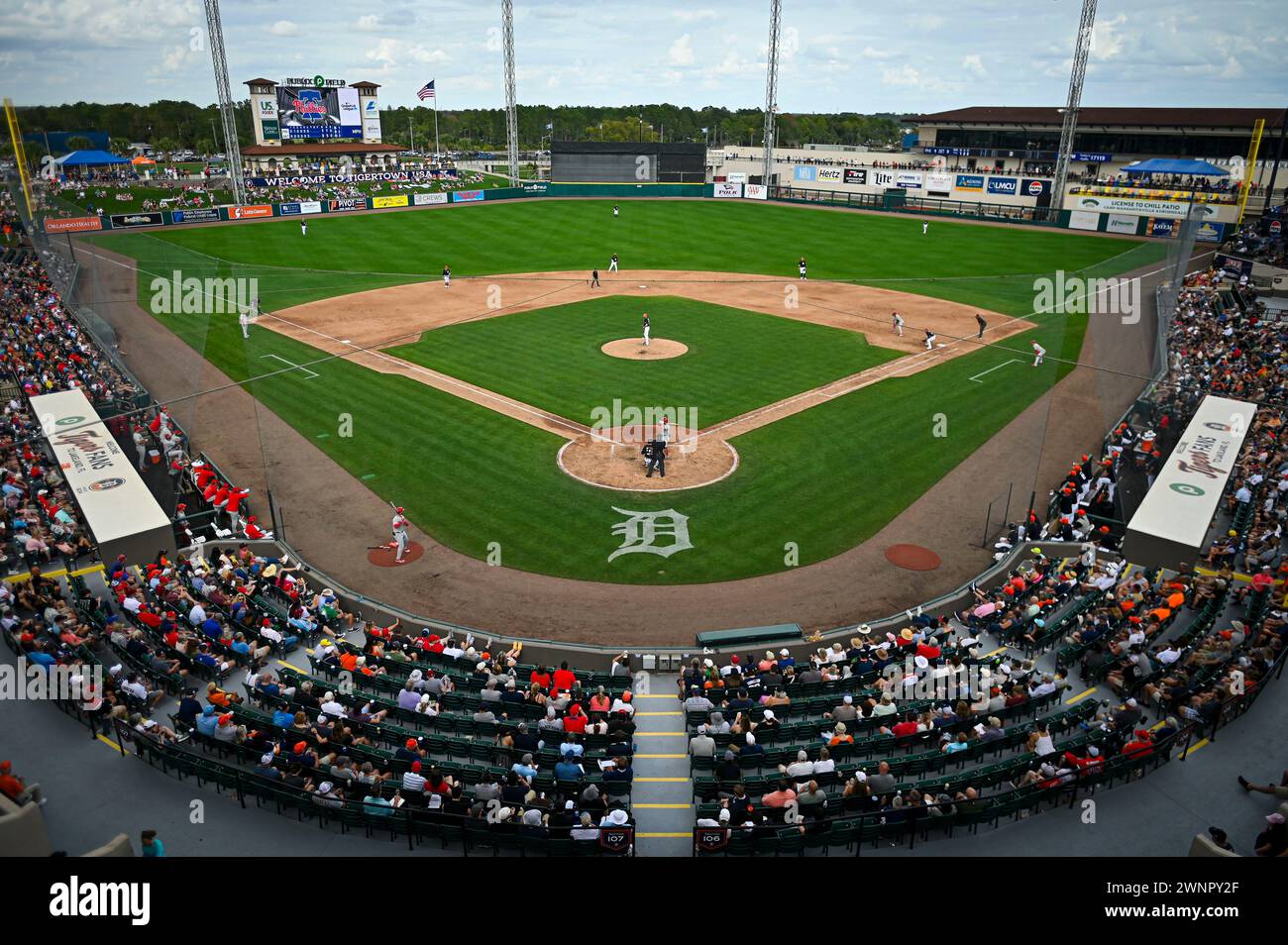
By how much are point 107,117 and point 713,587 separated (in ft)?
555

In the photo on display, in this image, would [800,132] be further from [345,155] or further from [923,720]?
[923,720]

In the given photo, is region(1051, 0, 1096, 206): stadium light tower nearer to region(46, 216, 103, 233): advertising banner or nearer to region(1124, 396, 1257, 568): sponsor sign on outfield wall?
region(1124, 396, 1257, 568): sponsor sign on outfield wall

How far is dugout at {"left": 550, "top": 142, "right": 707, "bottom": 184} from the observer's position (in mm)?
88312

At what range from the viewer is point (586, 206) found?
7906 centimetres

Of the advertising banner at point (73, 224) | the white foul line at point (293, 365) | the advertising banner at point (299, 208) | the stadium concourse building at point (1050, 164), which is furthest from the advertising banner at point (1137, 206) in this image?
the advertising banner at point (73, 224)

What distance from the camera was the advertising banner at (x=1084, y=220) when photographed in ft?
226

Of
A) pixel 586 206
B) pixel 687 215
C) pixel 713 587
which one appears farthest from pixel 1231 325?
pixel 586 206

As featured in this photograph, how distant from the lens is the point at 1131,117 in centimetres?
8144

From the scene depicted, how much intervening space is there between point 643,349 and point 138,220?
51972 millimetres

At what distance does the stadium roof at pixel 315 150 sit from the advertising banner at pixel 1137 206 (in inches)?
3135

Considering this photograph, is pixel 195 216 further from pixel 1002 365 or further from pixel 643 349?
pixel 1002 365

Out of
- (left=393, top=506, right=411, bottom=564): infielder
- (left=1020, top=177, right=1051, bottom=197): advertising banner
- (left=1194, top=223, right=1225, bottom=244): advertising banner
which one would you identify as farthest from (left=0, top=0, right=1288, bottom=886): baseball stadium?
(left=1020, top=177, right=1051, bottom=197): advertising banner

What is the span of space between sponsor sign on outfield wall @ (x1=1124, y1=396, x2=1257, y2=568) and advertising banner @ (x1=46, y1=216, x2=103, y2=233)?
51.8 meters
